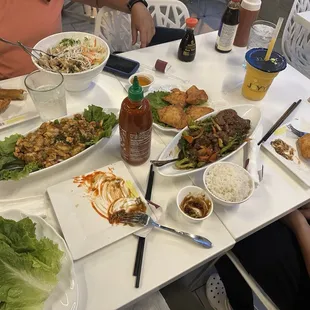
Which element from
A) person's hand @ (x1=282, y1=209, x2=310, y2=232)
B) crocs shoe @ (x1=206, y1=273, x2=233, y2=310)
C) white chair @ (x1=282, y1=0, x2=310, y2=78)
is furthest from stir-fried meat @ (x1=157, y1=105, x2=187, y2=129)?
white chair @ (x1=282, y1=0, x2=310, y2=78)

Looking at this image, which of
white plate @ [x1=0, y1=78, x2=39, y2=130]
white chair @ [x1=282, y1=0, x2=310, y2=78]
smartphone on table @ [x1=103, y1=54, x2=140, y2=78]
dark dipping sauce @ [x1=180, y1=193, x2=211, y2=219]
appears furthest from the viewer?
white chair @ [x1=282, y1=0, x2=310, y2=78]

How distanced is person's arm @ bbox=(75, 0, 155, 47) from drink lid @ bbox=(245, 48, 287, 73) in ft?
1.99

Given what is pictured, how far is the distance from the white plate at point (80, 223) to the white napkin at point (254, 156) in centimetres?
37

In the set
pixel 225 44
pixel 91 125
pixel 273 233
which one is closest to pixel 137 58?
pixel 225 44

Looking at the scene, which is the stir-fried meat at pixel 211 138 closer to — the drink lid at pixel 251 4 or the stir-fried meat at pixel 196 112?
the stir-fried meat at pixel 196 112

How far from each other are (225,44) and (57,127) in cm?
97

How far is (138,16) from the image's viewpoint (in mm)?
1528

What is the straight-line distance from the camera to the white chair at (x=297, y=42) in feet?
6.86

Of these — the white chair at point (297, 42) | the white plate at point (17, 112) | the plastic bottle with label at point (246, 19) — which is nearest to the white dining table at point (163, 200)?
the white plate at point (17, 112)

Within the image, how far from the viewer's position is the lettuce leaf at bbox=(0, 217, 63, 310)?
0.64 m

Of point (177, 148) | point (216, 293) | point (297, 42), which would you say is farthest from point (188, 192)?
point (297, 42)

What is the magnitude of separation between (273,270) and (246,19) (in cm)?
117

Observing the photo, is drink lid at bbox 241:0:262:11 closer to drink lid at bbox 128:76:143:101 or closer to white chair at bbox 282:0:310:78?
white chair at bbox 282:0:310:78

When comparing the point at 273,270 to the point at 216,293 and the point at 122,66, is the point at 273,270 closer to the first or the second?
the point at 216,293
